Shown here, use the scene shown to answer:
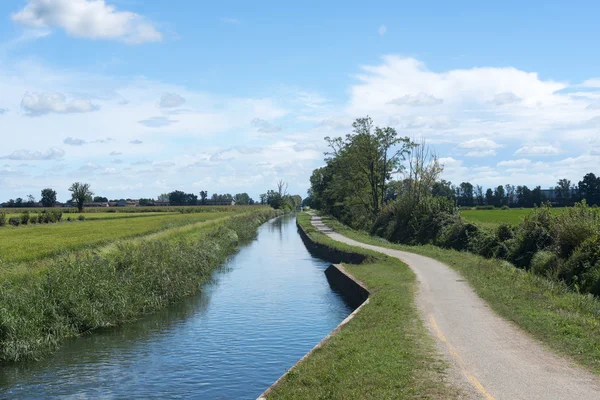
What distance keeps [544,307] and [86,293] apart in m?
13.2

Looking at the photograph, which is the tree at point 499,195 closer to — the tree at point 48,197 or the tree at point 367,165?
the tree at point 367,165

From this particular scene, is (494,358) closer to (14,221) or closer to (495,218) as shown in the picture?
(495,218)

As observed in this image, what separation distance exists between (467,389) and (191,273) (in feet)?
61.1

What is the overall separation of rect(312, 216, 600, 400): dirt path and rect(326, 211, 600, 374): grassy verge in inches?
13.7

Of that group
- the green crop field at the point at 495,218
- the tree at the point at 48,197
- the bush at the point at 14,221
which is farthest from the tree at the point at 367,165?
the tree at the point at 48,197

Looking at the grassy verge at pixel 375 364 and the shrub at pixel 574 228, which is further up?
the shrub at pixel 574 228

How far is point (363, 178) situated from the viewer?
64.2 metres

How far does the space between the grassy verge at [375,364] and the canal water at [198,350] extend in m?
1.94

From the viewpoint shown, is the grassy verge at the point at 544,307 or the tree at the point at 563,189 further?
the tree at the point at 563,189

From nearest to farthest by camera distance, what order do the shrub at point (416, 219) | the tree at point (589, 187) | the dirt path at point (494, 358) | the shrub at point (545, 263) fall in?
the dirt path at point (494, 358) < the shrub at point (545, 263) < the shrub at point (416, 219) < the tree at point (589, 187)

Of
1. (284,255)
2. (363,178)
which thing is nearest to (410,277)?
(284,255)

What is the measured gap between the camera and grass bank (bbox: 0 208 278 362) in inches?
559

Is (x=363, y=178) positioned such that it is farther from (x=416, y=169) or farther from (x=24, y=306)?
(x=24, y=306)

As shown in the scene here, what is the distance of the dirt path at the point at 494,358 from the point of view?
8.20 metres
